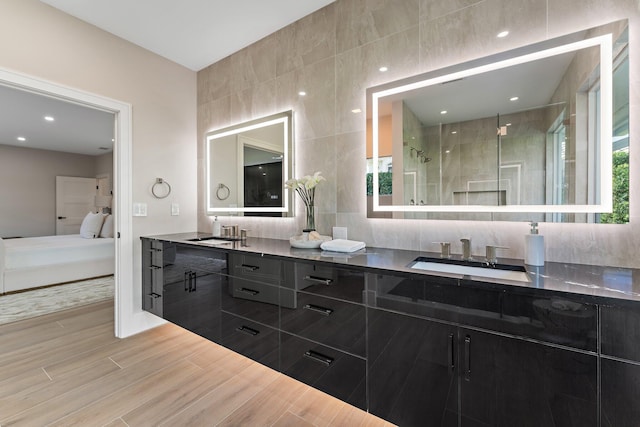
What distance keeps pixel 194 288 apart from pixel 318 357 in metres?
1.23

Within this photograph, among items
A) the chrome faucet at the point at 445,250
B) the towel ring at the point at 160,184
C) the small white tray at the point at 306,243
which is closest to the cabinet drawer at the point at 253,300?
the small white tray at the point at 306,243

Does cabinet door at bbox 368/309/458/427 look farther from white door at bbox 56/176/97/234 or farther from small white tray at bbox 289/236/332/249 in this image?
white door at bbox 56/176/97/234

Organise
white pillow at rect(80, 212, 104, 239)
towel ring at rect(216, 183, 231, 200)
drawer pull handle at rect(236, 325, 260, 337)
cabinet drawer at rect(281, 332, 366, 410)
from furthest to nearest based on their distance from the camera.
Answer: white pillow at rect(80, 212, 104, 239) → towel ring at rect(216, 183, 231, 200) → drawer pull handle at rect(236, 325, 260, 337) → cabinet drawer at rect(281, 332, 366, 410)

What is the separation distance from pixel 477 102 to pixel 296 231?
1.57 m

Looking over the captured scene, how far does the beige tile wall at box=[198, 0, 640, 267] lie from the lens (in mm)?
1328

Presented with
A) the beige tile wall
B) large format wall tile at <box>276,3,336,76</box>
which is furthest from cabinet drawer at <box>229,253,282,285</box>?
large format wall tile at <box>276,3,336,76</box>

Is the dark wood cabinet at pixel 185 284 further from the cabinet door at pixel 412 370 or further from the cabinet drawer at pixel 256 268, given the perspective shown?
the cabinet door at pixel 412 370

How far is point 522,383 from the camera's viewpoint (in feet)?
3.31

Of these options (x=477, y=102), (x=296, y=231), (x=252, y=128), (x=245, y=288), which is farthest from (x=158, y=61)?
(x=477, y=102)

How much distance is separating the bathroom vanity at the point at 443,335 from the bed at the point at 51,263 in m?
4.15

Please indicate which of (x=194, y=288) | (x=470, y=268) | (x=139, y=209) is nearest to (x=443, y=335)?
(x=470, y=268)

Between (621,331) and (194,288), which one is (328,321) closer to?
(621,331)

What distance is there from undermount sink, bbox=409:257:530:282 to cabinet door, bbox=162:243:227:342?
4.44ft

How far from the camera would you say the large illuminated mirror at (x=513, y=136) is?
4.19 feet
